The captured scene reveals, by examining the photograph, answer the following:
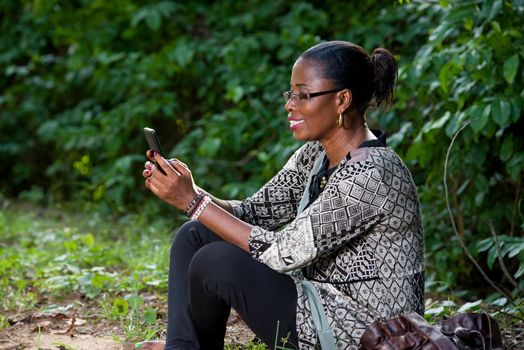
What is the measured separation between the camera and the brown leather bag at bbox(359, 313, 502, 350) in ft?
7.20

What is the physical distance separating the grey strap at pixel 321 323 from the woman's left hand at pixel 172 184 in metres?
0.49

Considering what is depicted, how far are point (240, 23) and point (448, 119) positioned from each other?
103 inches

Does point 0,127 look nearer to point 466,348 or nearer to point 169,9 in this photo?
point 169,9

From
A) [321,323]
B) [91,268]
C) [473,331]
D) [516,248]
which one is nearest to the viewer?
[473,331]

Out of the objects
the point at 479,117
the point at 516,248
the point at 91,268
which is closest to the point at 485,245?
the point at 516,248

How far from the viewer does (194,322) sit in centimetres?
262

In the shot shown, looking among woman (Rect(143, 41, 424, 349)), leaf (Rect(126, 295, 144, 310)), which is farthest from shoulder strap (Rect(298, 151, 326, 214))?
leaf (Rect(126, 295, 144, 310))

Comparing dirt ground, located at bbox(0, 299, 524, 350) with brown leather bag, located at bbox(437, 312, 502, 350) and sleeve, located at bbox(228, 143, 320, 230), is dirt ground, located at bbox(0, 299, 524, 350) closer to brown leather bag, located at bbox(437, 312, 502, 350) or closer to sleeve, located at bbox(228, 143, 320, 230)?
sleeve, located at bbox(228, 143, 320, 230)

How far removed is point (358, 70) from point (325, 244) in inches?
24.1

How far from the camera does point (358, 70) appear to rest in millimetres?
2600

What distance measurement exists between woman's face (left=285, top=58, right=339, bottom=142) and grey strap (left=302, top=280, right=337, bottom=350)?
1.76ft

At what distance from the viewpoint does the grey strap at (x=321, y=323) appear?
240 cm

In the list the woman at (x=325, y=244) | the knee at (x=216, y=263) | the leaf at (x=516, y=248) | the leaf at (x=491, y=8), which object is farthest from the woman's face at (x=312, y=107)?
the leaf at (x=491, y=8)

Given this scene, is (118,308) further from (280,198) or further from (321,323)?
(321,323)
